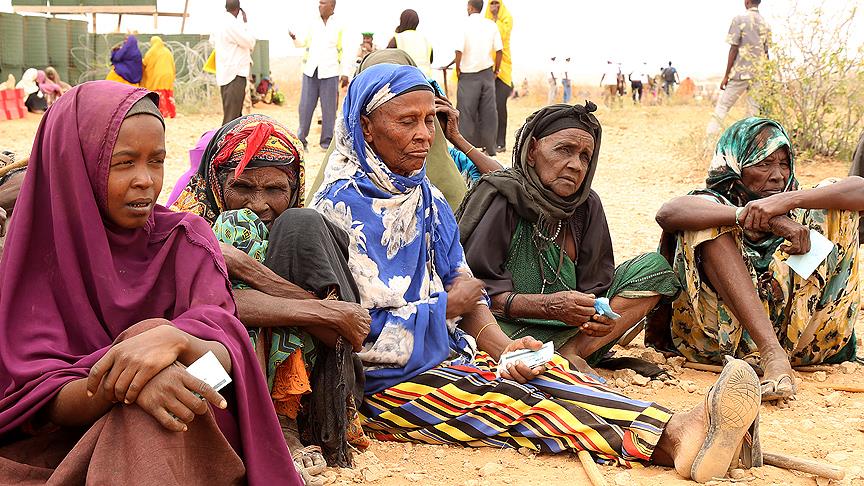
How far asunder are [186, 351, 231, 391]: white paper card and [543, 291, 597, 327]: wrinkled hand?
2.24 metres

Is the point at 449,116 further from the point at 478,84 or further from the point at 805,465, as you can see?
the point at 478,84

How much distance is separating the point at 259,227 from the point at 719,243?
7.59 feet

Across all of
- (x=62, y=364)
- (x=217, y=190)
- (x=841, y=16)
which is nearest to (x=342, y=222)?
(x=217, y=190)

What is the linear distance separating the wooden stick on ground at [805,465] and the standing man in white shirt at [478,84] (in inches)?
385

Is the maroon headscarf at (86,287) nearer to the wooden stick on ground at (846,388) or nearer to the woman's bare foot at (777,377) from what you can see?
the woman's bare foot at (777,377)

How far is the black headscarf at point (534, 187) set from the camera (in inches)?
183

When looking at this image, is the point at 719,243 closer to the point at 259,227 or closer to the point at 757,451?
the point at 757,451

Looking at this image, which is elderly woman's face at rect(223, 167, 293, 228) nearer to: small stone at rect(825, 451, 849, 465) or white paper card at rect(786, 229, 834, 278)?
small stone at rect(825, 451, 849, 465)

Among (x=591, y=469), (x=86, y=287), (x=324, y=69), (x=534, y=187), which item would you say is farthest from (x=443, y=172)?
(x=324, y=69)

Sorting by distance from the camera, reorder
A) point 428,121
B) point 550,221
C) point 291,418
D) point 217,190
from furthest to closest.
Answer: point 550,221
point 428,121
point 217,190
point 291,418

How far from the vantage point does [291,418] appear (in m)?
3.53

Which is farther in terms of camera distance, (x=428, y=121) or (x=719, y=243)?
(x=719, y=243)

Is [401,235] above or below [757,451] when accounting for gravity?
above

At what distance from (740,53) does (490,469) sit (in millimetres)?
10143
